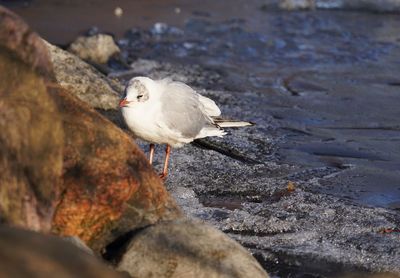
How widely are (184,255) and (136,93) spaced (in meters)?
2.06

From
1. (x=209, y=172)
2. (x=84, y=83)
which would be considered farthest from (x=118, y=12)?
(x=209, y=172)

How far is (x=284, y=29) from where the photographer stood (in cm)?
1361

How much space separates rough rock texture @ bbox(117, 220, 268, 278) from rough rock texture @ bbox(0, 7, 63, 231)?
44 centimetres

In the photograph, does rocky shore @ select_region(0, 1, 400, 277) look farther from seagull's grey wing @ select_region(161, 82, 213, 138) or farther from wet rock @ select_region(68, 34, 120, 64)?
seagull's grey wing @ select_region(161, 82, 213, 138)

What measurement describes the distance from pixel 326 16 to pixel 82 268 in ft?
40.8

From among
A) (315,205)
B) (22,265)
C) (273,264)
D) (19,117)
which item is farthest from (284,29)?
(22,265)

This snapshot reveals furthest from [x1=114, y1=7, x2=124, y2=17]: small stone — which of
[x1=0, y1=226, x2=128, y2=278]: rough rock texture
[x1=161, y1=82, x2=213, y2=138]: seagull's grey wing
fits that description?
[x1=0, y1=226, x2=128, y2=278]: rough rock texture

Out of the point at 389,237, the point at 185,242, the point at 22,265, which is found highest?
the point at 22,265

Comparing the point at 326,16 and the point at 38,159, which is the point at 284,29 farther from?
the point at 38,159

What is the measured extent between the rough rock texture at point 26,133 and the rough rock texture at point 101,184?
18cm

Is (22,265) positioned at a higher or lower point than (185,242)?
higher

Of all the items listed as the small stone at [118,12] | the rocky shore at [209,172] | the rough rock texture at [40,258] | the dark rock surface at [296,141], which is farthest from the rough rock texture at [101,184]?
the small stone at [118,12]

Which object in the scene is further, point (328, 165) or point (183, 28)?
point (183, 28)

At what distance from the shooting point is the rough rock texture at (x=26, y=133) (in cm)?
369
